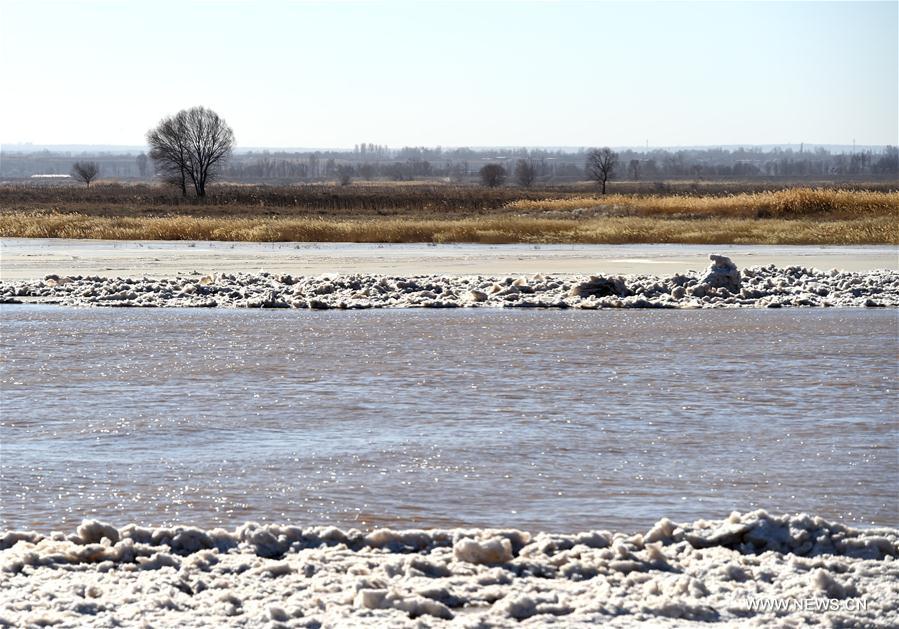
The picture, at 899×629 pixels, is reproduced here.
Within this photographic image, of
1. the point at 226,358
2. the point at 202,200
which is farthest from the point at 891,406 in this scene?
the point at 202,200

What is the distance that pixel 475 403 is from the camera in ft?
33.8

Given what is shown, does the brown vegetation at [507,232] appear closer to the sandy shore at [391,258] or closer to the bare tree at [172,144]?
the sandy shore at [391,258]

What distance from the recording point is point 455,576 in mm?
5770

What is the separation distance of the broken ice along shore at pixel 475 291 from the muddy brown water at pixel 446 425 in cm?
299

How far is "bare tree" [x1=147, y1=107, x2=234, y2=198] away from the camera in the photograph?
4001 inches

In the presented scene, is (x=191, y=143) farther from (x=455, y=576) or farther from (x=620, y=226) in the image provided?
(x=455, y=576)

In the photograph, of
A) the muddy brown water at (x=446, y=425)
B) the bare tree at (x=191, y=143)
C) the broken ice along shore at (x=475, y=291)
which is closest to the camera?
the muddy brown water at (x=446, y=425)

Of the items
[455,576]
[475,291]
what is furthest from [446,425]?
[475,291]

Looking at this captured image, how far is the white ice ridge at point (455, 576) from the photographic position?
17.4 ft

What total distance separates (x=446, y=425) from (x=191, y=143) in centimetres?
9638

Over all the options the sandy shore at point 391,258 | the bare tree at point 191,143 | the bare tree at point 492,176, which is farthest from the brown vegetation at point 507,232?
the bare tree at point 492,176

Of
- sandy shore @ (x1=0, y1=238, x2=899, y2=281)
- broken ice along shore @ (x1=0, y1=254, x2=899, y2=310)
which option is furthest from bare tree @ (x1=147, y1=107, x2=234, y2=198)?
broken ice along shore @ (x1=0, y1=254, x2=899, y2=310)

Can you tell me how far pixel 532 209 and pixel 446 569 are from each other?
59.8 metres

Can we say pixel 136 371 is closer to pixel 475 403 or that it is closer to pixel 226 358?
pixel 226 358
